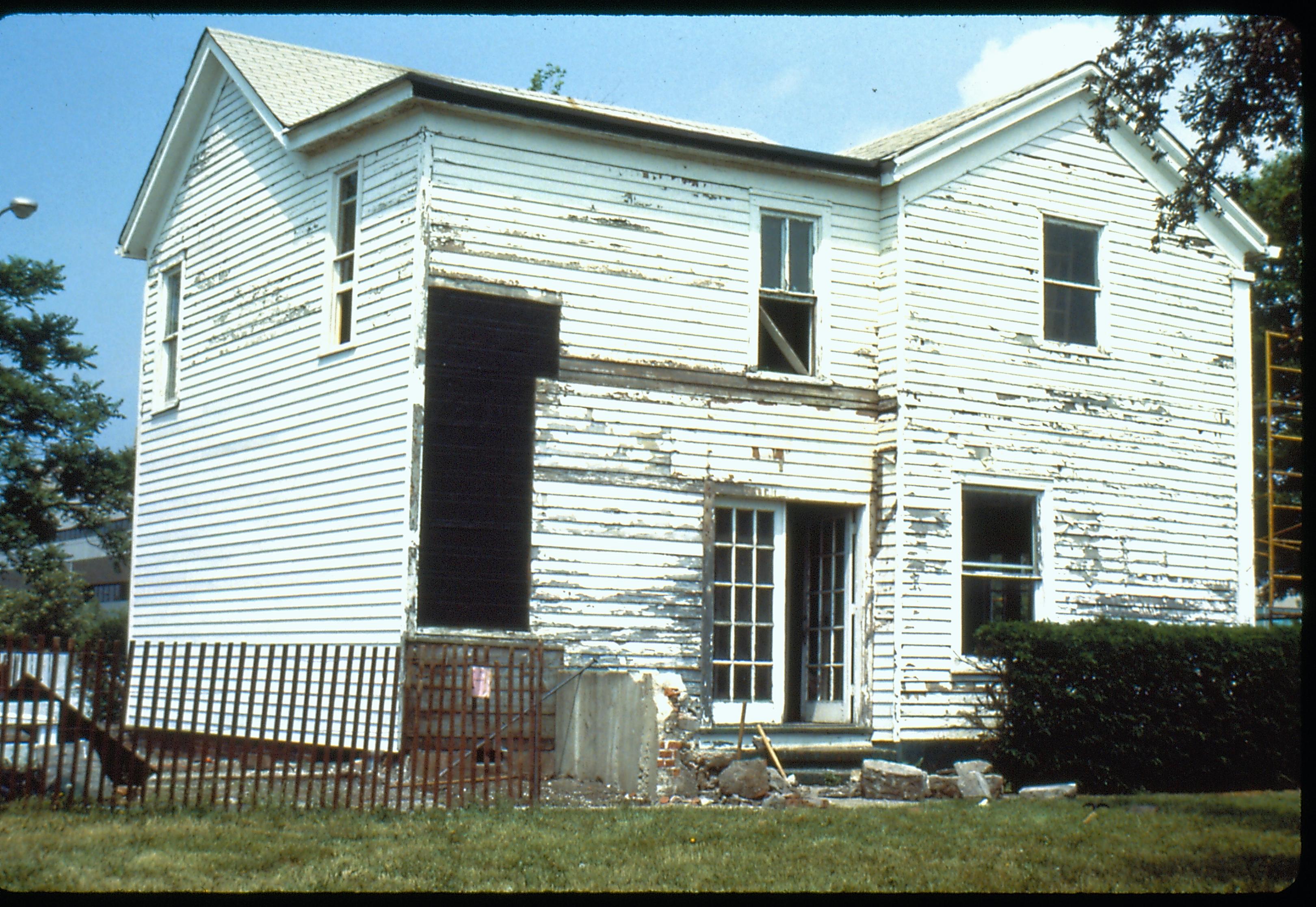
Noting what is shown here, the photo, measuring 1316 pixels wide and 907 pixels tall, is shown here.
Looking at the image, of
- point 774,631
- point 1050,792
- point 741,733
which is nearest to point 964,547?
point 774,631

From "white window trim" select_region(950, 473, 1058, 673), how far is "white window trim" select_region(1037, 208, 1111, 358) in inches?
67.1

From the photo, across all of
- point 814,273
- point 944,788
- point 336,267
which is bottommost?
point 944,788

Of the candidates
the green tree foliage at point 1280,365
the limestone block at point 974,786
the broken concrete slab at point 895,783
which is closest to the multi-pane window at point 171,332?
the broken concrete slab at point 895,783

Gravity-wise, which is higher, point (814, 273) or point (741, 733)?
point (814, 273)

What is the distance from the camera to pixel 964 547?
53.2 ft

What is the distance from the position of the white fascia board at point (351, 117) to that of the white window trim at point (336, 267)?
1.31ft

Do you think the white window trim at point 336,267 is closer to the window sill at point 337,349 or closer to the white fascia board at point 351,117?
the window sill at point 337,349

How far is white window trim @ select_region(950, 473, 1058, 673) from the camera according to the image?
15.5 m

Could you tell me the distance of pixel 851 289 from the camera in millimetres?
15914

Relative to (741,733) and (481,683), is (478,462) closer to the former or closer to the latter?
(481,683)

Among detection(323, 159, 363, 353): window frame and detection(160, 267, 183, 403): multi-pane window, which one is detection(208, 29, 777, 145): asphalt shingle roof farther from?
detection(160, 267, 183, 403): multi-pane window

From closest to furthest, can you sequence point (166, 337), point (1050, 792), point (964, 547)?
point (1050, 792) < point (964, 547) < point (166, 337)

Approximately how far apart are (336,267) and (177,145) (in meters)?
4.91

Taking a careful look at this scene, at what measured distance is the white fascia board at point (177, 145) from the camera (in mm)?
17797
